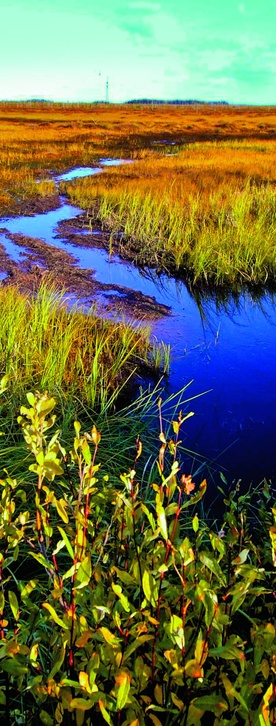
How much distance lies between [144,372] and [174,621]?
148 inches

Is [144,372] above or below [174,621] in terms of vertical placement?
below

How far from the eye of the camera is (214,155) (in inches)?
755

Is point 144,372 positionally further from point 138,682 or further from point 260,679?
point 138,682

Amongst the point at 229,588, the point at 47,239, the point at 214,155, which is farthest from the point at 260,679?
the point at 214,155

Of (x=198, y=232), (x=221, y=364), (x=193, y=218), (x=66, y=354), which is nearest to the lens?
(x=66, y=354)

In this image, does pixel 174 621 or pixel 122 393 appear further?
pixel 122 393

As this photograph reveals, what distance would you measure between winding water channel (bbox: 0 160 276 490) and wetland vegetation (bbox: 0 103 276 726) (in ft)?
0.75

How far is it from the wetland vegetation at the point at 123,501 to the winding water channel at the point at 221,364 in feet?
0.75

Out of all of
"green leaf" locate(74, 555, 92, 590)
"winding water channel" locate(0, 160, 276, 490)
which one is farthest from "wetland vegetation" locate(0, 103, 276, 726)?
"winding water channel" locate(0, 160, 276, 490)

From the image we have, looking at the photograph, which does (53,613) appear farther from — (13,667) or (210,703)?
(210,703)

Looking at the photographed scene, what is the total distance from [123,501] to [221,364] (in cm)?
371

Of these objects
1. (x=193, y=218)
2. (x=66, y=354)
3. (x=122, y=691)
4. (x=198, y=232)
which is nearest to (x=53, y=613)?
(x=122, y=691)

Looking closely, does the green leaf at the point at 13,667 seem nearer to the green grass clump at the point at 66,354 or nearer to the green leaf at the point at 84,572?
the green leaf at the point at 84,572

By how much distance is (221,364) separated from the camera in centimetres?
475
